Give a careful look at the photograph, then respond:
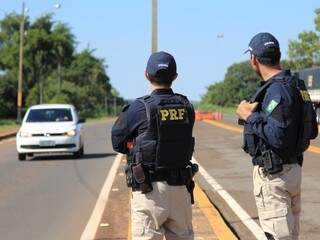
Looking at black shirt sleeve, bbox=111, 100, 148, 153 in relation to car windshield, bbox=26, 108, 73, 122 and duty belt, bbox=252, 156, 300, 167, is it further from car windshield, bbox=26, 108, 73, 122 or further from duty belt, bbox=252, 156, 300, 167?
car windshield, bbox=26, 108, 73, 122

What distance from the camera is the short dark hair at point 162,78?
15.9 feet

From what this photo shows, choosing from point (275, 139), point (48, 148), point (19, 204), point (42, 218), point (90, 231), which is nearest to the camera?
point (275, 139)

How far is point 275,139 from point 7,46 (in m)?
81.3

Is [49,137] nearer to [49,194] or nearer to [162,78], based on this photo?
[49,194]

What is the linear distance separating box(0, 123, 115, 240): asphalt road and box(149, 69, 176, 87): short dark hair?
4.31 meters

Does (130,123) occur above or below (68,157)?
above

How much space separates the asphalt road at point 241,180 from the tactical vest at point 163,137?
382 cm

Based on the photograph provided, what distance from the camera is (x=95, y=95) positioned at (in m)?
114

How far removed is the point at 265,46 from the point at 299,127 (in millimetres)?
583

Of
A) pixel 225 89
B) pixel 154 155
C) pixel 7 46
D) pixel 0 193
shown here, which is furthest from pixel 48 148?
pixel 225 89

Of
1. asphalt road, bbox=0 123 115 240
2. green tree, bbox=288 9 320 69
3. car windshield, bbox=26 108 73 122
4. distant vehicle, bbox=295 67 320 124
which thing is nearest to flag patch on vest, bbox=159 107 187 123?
asphalt road, bbox=0 123 115 240

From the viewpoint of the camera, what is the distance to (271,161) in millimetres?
4723

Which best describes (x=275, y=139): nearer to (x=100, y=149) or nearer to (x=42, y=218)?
(x=42, y=218)

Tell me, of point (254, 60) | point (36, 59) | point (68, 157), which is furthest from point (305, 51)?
point (254, 60)
